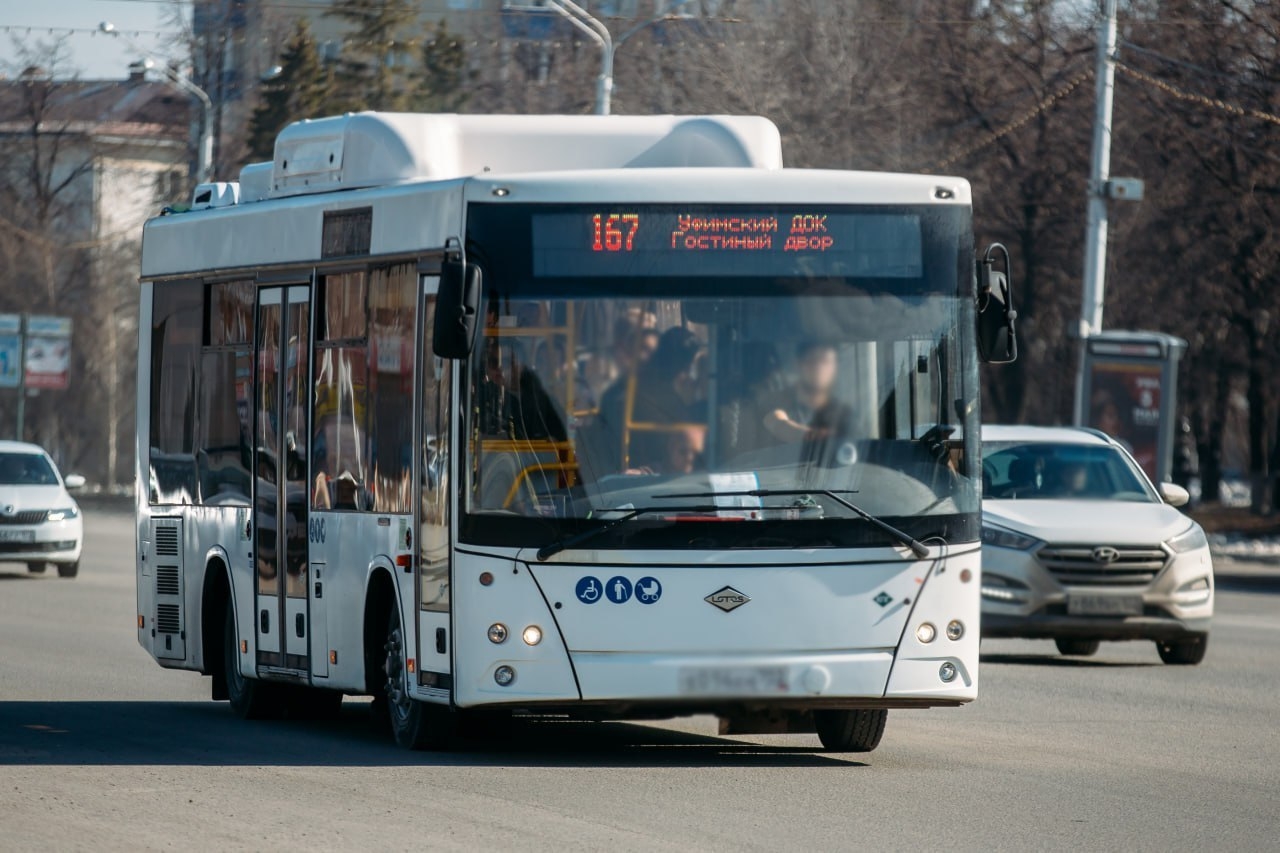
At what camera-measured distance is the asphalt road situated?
8.71 m

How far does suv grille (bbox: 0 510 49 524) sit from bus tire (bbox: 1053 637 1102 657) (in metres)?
13.5

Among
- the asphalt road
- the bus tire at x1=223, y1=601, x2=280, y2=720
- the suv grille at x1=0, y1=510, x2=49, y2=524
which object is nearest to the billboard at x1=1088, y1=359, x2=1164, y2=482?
the suv grille at x1=0, y1=510, x2=49, y2=524

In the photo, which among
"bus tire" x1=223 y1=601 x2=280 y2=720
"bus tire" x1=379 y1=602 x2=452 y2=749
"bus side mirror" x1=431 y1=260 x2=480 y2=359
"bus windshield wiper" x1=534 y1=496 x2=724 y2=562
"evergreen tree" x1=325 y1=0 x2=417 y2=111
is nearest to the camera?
"bus side mirror" x1=431 y1=260 x2=480 y2=359

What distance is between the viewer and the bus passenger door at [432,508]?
34.6 feet

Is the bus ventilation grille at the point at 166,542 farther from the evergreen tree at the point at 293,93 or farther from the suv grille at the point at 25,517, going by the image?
the evergreen tree at the point at 293,93

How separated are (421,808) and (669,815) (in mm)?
935

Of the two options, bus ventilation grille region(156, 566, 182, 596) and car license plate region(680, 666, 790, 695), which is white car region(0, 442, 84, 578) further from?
car license plate region(680, 666, 790, 695)

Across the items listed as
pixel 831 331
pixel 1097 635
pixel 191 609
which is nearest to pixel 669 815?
pixel 831 331

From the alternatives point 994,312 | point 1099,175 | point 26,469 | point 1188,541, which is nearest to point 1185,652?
point 1188,541

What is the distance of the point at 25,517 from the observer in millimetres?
28344

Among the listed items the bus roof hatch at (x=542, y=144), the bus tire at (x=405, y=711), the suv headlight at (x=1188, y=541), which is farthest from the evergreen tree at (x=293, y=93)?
the bus tire at (x=405, y=711)

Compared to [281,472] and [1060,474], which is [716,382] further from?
[1060,474]

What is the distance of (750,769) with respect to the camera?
10812 mm

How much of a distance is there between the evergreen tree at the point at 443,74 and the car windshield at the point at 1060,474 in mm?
34537
